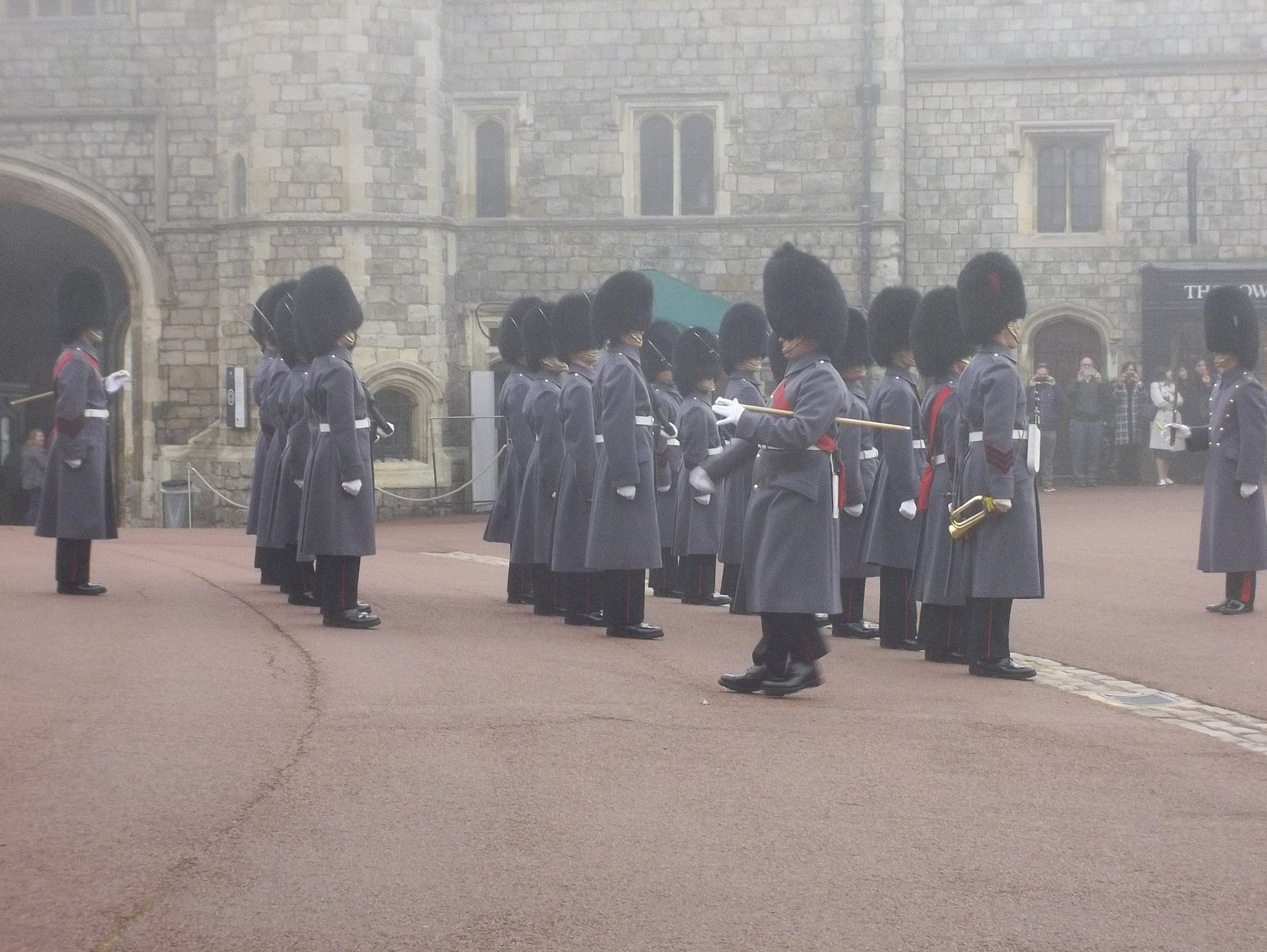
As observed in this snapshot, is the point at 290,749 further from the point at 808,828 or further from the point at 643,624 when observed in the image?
the point at 643,624

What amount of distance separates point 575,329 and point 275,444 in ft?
7.35

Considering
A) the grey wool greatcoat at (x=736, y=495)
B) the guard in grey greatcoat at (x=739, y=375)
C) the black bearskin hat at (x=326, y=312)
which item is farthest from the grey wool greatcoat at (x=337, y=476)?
the grey wool greatcoat at (x=736, y=495)

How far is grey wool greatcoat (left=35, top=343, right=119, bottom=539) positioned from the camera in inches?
352

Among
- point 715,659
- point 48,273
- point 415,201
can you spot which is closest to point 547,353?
point 715,659

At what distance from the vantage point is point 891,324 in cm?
848

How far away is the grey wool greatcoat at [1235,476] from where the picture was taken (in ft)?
29.9

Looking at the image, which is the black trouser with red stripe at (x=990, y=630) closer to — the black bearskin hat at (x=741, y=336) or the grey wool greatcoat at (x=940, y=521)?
the grey wool greatcoat at (x=940, y=521)

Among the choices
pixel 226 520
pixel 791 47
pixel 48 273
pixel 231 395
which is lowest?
pixel 226 520

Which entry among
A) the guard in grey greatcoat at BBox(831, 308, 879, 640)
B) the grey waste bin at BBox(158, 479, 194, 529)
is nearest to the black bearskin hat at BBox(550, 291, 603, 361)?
the guard in grey greatcoat at BBox(831, 308, 879, 640)

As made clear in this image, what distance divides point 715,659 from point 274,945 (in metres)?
4.03

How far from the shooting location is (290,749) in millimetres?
4961

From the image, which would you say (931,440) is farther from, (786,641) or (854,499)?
(786,641)

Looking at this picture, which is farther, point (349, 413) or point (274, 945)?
point (349, 413)

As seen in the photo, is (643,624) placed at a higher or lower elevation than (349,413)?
lower
